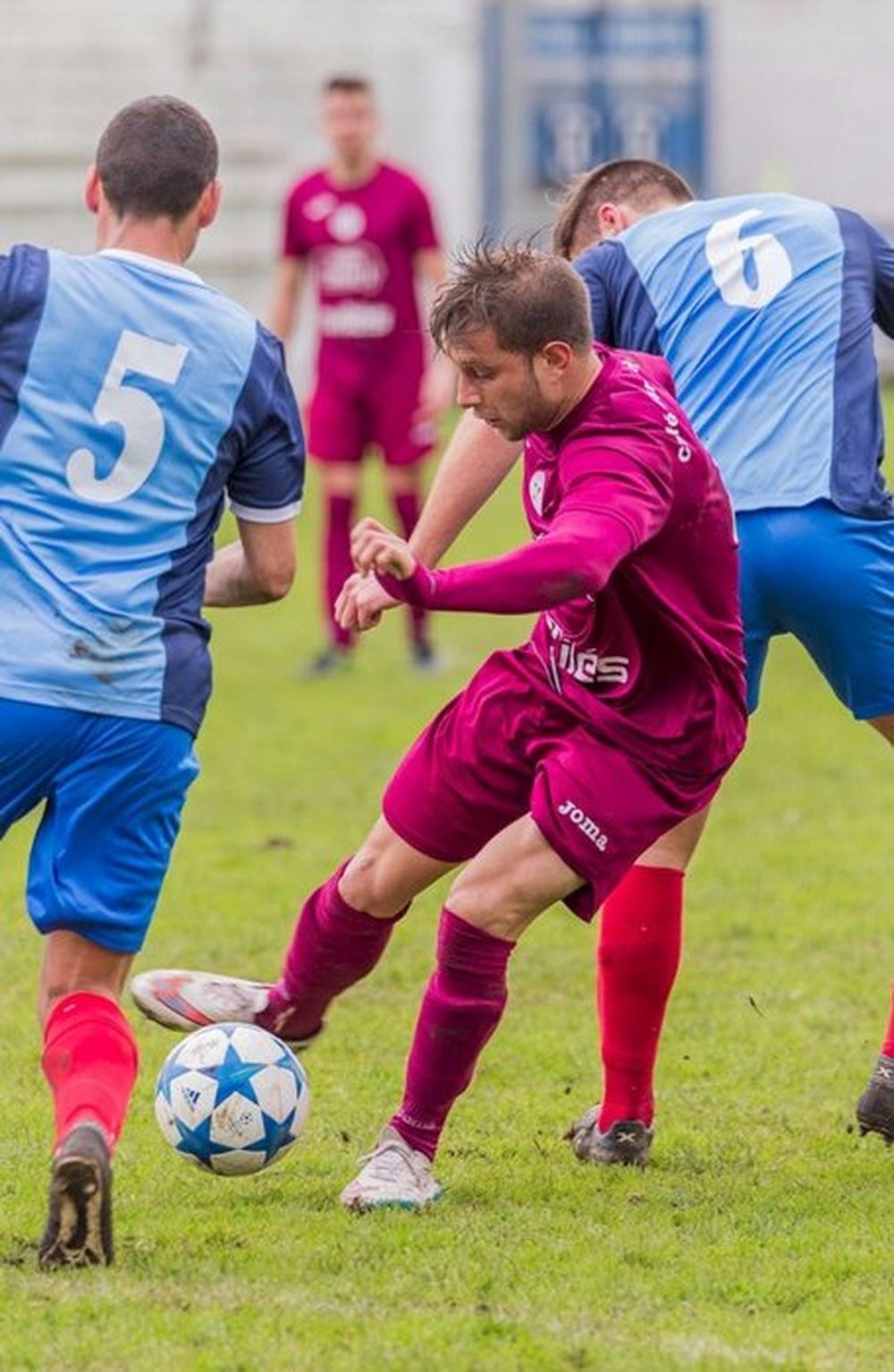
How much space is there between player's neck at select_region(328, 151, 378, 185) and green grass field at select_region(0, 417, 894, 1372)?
402cm

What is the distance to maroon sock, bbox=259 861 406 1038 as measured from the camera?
514 cm

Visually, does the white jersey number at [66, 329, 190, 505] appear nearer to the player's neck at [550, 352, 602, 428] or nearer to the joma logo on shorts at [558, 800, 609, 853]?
the player's neck at [550, 352, 602, 428]

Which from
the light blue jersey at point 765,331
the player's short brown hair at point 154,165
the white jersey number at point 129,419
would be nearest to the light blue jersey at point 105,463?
the white jersey number at point 129,419

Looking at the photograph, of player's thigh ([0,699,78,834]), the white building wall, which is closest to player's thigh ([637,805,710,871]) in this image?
player's thigh ([0,699,78,834])

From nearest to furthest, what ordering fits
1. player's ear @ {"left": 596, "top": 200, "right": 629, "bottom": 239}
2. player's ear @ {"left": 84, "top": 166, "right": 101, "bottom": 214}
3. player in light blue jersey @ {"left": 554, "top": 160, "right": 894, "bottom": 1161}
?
player's ear @ {"left": 84, "top": 166, "right": 101, "bottom": 214} < player in light blue jersey @ {"left": 554, "top": 160, "right": 894, "bottom": 1161} < player's ear @ {"left": 596, "top": 200, "right": 629, "bottom": 239}

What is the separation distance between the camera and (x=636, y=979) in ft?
17.4

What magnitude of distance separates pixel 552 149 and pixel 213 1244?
22.6 m

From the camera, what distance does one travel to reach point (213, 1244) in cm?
466

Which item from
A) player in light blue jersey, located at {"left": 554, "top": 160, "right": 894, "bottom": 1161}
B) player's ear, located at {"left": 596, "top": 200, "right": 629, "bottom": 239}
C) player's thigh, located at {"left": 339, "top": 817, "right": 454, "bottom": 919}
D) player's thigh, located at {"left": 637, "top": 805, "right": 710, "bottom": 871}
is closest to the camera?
player's thigh, located at {"left": 339, "top": 817, "right": 454, "bottom": 919}

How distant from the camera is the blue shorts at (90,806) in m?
4.51

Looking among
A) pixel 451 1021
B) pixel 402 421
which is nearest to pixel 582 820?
pixel 451 1021

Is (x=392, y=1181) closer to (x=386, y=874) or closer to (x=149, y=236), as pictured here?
(x=386, y=874)

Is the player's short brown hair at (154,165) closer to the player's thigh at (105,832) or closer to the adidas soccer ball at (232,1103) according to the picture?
the player's thigh at (105,832)

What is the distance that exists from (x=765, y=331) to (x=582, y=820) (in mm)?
1260
